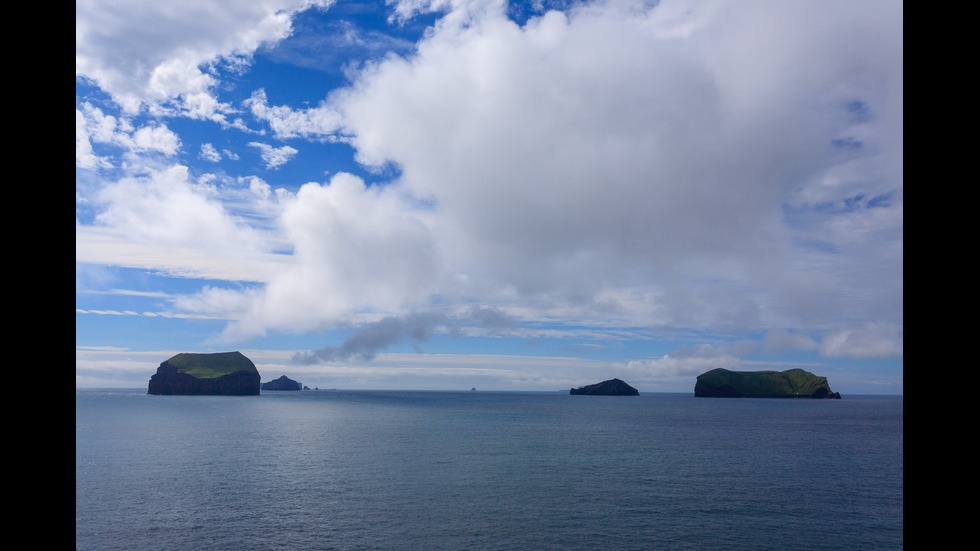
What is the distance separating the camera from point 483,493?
54688 mm

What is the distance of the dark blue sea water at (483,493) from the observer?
1603 inches

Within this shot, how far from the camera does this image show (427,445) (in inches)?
3698

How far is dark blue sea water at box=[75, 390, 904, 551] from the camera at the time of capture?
134 feet
